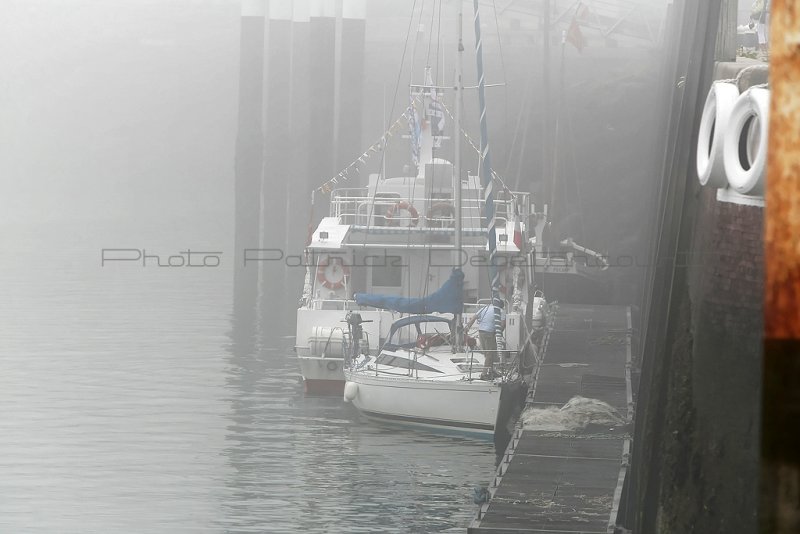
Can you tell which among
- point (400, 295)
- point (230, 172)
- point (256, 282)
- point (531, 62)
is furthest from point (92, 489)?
point (230, 172)

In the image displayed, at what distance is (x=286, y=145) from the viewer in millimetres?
59188

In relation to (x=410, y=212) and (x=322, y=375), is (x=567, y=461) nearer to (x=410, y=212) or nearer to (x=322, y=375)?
(x=322, y=375)

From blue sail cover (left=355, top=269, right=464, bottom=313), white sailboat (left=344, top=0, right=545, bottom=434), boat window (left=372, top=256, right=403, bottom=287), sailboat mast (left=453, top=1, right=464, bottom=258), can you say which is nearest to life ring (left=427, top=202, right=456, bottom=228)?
boat window (left=372, top=256, right=403, bottom=287)

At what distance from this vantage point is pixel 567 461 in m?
14.9

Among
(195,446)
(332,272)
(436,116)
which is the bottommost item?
(195,446)

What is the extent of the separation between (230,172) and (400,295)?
333 feet

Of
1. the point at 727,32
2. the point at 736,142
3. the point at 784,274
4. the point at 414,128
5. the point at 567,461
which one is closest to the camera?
the point at 784,274

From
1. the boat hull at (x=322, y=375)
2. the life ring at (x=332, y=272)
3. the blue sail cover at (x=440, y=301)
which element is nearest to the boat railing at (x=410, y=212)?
the life ring at (x=332, y=272)

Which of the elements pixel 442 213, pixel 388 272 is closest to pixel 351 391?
pixel 388 272

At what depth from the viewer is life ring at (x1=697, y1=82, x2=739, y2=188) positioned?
7.94 meters

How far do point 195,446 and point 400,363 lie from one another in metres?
3.55

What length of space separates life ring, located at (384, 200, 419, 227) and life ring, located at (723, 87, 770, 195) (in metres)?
16.0

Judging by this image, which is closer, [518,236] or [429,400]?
[429,400]

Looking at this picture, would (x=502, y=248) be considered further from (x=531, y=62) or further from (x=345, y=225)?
(x=531, y=62)
